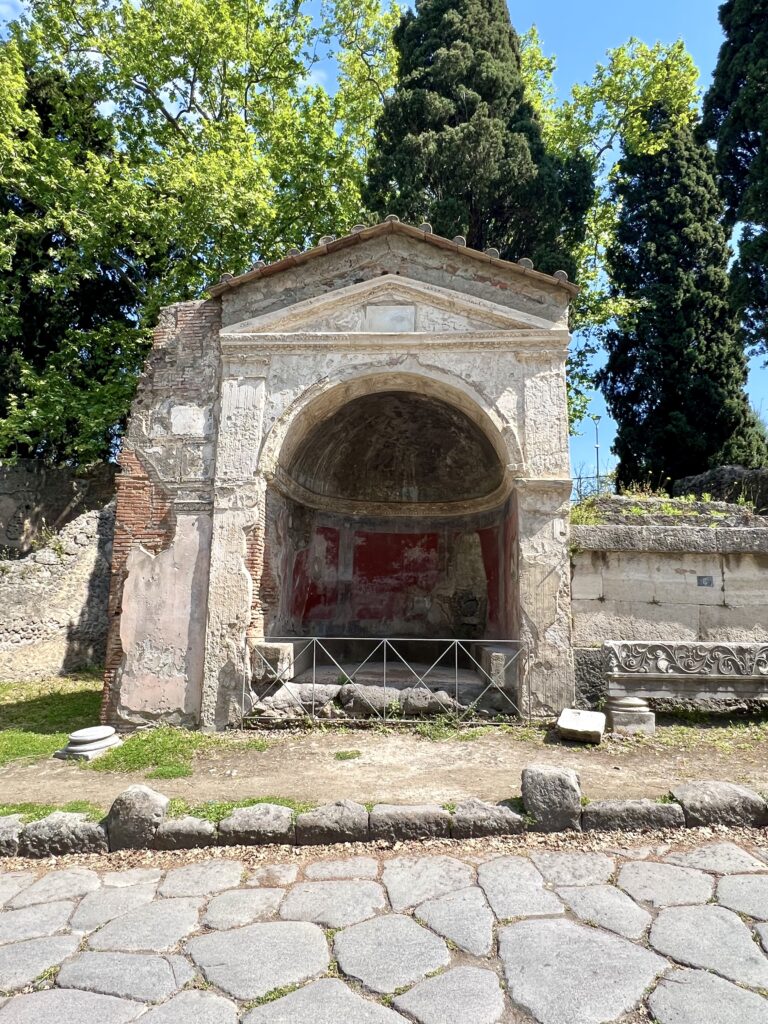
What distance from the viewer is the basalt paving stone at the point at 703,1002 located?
2.38 m

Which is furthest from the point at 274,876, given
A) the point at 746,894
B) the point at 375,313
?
the point at 375,313

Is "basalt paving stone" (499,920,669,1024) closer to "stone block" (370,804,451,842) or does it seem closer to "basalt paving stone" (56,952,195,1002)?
"stone block" (370,804,451,842)

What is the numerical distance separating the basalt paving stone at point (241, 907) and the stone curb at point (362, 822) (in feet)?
2.21

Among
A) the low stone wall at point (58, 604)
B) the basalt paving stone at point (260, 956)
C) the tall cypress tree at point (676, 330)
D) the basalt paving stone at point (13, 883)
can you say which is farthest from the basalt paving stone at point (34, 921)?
the tall cypress tree at point (676, 330)

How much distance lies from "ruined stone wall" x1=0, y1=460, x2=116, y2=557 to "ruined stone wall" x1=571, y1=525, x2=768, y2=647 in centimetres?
1304

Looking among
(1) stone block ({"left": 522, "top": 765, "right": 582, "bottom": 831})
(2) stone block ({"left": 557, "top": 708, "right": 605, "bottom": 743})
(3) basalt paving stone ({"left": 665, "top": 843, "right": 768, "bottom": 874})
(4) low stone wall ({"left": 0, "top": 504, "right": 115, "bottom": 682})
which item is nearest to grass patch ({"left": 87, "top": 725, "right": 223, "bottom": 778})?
(1) stone block ({"left": 522, "top": 765, "right": 582, "bottom": 831})

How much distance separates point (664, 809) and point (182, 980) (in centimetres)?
326

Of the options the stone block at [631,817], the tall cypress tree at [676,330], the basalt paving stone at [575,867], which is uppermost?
the tall cypress tree at [676,330]

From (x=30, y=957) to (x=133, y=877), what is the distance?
0.92m

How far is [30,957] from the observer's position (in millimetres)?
2932

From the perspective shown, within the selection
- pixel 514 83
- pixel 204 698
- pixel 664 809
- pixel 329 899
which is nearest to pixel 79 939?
pixel 329 899

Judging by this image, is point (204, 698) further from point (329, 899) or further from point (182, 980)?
point (182, 980)

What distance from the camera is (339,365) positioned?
8.20 metres

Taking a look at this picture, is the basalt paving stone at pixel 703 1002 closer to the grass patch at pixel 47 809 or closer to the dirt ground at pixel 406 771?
the dirt ground at pixel 406 771
